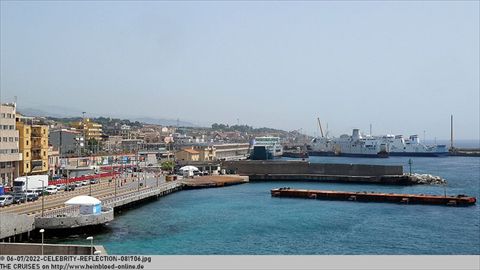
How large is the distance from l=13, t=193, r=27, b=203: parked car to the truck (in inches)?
18.6

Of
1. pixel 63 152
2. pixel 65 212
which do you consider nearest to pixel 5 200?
pixel 65 212

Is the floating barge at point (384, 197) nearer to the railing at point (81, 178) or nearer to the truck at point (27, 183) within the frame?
the railing at point (81, 178)

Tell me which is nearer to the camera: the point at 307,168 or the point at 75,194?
the point at 75,194

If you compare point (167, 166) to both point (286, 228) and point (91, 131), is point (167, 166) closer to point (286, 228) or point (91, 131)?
point (91, 131)

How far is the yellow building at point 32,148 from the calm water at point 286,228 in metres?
6.92

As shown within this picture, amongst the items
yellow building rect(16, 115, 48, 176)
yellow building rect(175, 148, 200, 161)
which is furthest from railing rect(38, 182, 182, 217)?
yellow building rect(175, 148, 200, 161)

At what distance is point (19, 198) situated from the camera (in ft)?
60.7

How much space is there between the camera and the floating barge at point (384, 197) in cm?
2355

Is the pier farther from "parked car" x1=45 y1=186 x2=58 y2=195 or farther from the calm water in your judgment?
the calm water

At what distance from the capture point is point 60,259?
3.81 m

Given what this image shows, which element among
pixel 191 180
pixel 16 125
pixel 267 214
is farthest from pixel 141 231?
Answer: pixel 191 180

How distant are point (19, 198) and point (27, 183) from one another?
140cm

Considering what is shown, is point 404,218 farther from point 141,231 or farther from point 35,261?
point 35,261

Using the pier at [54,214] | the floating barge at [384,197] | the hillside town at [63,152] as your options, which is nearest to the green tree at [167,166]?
the hillside town at [63,152]
